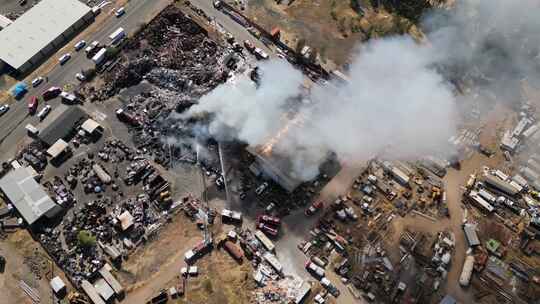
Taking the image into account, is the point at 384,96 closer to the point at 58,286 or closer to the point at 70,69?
the point at 70,69

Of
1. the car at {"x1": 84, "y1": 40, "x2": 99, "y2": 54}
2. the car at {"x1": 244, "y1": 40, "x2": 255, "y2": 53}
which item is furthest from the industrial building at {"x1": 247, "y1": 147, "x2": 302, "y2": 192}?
the car at {"x1": 84, "y1": 40, "x2": 99, "y2": 54}

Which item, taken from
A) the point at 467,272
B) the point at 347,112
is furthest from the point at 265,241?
the point at 467,272

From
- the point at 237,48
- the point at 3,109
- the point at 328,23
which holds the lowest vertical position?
the point at 3,109

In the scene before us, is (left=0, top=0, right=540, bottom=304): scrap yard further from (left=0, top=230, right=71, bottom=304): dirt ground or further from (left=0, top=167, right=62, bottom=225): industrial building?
(left=0, top=167, right=62, bottom=225): industrial building

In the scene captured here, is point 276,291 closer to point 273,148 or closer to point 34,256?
point 273,148

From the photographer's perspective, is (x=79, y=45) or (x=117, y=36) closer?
(x=79, y=45)

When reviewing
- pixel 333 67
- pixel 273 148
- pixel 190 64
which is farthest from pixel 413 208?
pixel 190 64

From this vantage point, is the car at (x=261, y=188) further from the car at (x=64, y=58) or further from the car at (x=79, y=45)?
the car at (x=79, y=45)
